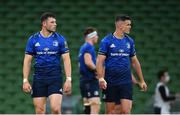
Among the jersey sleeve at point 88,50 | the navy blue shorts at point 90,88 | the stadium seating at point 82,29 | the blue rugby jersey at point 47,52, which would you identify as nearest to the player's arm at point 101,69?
the blue rugby jersey at point 47,52

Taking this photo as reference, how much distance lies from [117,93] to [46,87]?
131cm

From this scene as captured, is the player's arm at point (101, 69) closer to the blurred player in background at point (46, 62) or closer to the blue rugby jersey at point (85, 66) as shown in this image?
the blurred player in background at point (46, 62)

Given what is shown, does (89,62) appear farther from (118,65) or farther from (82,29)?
(82,29)

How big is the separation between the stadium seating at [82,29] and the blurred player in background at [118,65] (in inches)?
253

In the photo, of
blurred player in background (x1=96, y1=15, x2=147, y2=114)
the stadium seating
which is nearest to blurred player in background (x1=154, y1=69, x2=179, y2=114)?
the stadium seating

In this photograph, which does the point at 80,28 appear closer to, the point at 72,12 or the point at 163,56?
the point at 72,12

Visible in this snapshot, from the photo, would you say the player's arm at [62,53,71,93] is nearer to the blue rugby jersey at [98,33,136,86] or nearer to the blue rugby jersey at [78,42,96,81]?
the blue rugby jersey at [98,33,136,86]

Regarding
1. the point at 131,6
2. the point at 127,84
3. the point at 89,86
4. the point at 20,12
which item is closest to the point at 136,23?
the point at 131,6

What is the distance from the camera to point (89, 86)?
13906 mm

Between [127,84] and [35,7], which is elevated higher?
[35,7]

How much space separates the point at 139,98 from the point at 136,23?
2.16m

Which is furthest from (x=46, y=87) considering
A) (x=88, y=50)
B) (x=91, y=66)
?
(x=88, y=50)

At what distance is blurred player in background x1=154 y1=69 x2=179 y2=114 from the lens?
15149 mm

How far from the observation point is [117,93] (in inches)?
455
